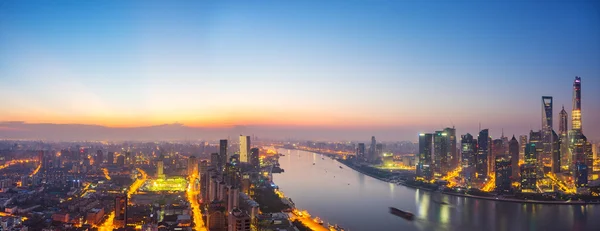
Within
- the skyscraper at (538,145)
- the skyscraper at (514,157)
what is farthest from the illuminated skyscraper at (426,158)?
the skyscraper at (538,145)

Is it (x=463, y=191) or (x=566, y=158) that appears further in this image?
(x=566, y=158)

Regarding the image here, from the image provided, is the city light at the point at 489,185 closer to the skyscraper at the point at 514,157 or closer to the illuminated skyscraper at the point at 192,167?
the skyscraper at the point at 514,157

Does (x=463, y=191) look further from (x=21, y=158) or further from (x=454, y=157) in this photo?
(x=21, y=158)

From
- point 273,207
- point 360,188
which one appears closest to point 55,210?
point 273,207

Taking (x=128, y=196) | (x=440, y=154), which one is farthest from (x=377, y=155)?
(x=128, y=196)

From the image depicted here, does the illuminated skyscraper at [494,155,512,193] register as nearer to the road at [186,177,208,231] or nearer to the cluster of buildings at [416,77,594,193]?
the cluster of buildings at [416,77,594,193]
